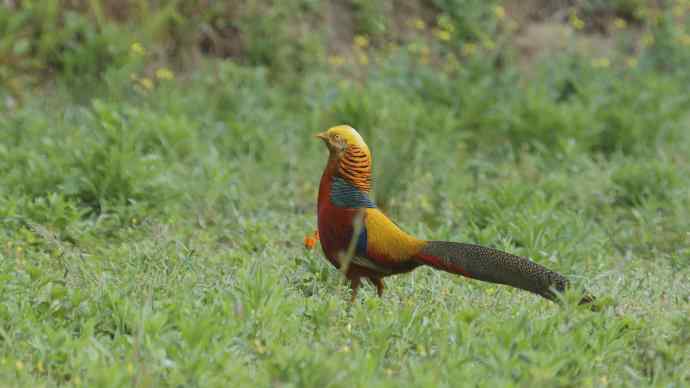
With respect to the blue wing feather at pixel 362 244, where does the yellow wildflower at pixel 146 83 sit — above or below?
below

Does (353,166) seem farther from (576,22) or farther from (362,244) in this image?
(576,22)

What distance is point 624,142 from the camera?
316 inches

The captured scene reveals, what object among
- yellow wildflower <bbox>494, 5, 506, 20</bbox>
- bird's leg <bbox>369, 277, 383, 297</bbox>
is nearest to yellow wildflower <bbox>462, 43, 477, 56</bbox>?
yellow wildflower <bbox>494, 5, 506, 20</bbox>

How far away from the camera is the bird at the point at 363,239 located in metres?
4.16

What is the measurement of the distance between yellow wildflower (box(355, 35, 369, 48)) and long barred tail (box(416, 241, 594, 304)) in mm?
5247

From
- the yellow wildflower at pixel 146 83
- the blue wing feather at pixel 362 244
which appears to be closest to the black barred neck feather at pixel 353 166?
the blue wing feather at pixel 362 244

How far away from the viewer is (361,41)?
928 cm

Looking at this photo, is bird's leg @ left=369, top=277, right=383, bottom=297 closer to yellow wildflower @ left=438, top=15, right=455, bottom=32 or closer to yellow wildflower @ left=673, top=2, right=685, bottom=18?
yellow wildflower @ left=438, top=15, right=455, bottom=32

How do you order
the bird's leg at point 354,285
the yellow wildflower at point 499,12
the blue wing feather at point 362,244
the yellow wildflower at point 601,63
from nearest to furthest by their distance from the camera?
the blue wing feather at point 362,244 → the bird's leg at point 354,285 → the yellow wildflower at point 601,63 → the yellow wildflower at point 499,12

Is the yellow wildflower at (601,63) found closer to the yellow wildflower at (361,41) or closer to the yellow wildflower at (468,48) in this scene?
the yellow wildflower at (468,48)

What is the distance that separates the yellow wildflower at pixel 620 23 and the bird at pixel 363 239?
6.43 metres

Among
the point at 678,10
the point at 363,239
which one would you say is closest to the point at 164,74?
the point at 363,239

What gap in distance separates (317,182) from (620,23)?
4.56 m

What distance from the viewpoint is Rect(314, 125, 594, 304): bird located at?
416cm
